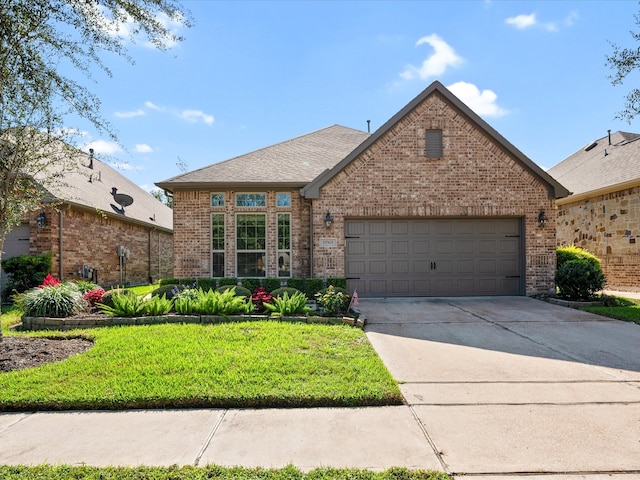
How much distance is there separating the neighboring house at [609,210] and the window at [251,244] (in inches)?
499

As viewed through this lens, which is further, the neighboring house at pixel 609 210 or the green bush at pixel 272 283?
the neighboring house at pixel 609 210

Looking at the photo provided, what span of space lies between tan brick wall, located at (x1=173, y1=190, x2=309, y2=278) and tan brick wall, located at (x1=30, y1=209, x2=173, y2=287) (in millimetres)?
3879

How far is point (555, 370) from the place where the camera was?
5027 millimetres

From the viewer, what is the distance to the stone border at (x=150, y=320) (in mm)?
7477

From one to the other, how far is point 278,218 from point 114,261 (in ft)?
26.2

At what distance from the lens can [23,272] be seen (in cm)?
1103

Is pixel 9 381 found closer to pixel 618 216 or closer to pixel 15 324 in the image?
pixel 15 324

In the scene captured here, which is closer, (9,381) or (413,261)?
(9,381)

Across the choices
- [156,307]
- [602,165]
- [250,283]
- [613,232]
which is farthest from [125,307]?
[602,165]

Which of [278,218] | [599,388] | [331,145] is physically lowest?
[599,388]

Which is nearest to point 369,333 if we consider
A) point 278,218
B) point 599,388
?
point 599,388

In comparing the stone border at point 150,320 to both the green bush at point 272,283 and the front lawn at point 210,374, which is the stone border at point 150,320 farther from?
the green bush at point 272,283

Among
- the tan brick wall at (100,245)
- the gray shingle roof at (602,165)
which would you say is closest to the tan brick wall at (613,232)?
the gray shingle roof at (602,165)

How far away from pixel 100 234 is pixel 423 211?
478 inches
